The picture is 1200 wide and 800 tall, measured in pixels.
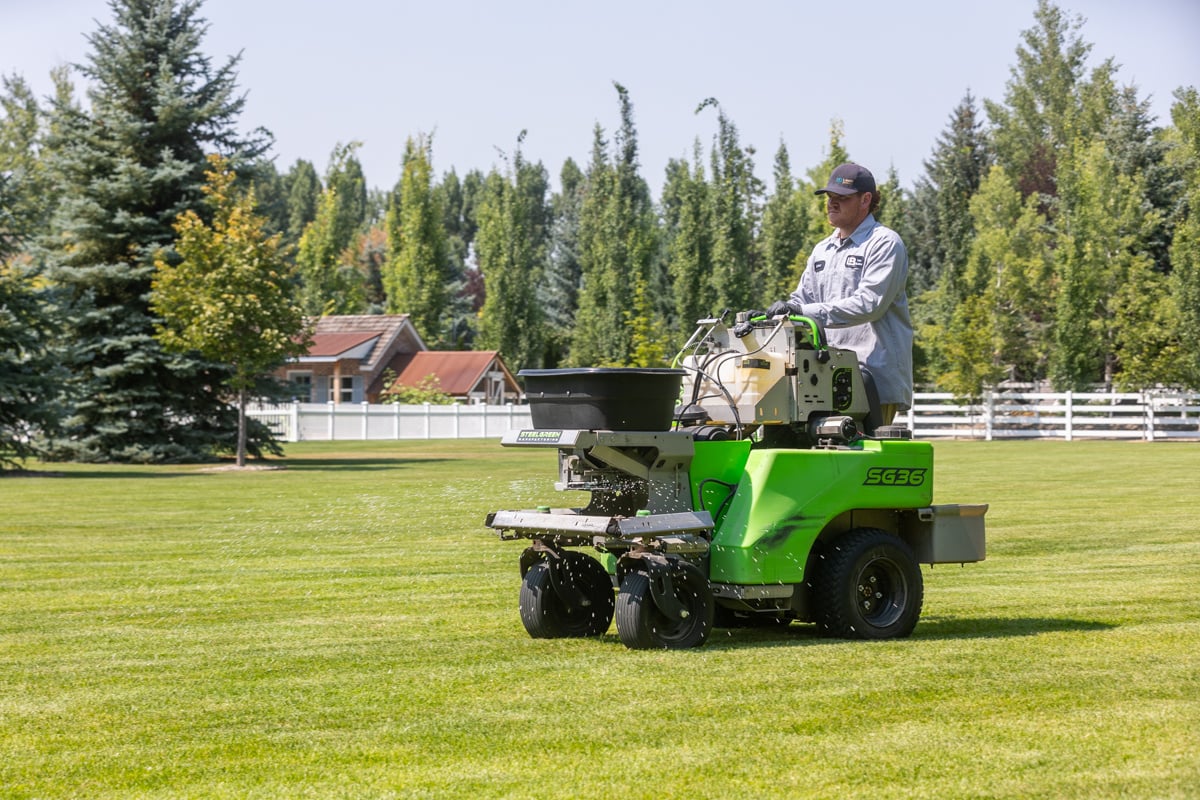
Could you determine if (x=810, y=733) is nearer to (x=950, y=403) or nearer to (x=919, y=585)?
(x=919, y=585)

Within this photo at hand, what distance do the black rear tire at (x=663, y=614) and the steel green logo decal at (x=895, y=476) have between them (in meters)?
1.14

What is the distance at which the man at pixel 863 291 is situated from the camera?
27.6ft

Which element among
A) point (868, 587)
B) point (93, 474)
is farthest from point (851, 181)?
point (93, 474)

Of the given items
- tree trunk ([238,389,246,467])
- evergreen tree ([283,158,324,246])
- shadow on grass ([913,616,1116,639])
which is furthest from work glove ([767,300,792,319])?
evergreen tree ([283,158,324,246])

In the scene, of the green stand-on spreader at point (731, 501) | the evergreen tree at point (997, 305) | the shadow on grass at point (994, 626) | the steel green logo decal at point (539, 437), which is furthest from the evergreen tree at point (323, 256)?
the steel green logo decal at point (539, 437)

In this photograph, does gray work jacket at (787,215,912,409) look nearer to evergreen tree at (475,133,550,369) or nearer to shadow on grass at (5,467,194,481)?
shadow on grass at (5,467,194,481)

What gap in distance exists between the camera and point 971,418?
187ft

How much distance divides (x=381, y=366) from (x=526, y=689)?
66.4 metres

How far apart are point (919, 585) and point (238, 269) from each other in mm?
26502

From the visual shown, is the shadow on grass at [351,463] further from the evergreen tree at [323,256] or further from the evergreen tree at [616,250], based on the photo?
the evergreen tree at [323,256]

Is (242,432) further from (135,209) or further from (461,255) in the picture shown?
(461,255)

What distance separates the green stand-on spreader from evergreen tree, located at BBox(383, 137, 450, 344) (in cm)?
7130

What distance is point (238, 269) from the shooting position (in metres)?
32.9

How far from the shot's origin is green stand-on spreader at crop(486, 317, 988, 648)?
7656 mm
